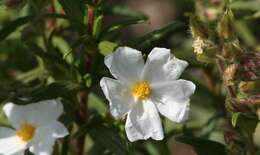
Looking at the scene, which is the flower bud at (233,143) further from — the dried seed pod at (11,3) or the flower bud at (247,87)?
the dried seed pod at (11,3)

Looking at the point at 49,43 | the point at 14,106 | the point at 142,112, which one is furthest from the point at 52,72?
the point at 142,112

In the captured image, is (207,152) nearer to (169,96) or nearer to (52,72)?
(169,96)

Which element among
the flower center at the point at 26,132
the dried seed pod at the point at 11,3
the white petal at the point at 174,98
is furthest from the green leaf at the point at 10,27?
the white petal at the point at 174,98

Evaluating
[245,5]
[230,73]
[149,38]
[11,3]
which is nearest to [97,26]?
[149,38]

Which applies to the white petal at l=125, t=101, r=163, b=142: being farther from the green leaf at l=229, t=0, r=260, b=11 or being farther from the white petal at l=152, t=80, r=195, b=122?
the green leaf at l=229, t=0, r=260, b=11

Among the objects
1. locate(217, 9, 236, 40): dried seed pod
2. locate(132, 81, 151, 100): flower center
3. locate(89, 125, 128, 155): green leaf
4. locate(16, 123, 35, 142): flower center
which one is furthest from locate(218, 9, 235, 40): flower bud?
locate(16, 123, 35, 142): flower center
